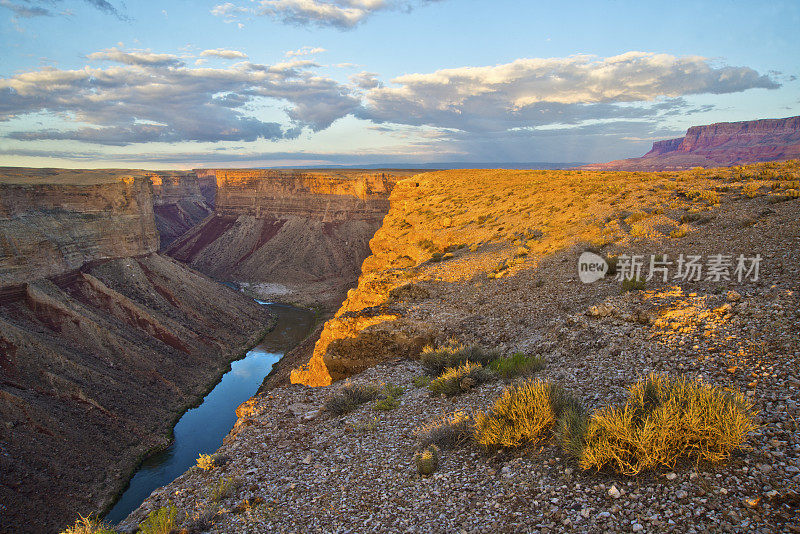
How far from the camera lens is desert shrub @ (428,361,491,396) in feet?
28.3

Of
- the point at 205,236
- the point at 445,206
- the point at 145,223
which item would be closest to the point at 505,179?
the point at 445,206

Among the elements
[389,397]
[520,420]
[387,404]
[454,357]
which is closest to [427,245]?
[454,357]

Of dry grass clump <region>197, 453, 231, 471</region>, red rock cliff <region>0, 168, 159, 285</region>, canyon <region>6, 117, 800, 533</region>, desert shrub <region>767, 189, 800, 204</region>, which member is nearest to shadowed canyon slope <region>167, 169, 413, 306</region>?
canyon <region>6, 117, 800, 533</region>

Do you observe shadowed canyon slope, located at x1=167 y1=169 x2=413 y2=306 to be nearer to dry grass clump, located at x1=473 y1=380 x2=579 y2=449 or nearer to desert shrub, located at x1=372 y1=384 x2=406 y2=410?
desert shrub, located at x1=372 y1=384 x2=406 y2=410

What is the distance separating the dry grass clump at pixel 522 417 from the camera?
589cm

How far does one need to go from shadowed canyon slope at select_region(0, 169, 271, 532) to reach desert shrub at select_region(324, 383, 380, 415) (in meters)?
15.2

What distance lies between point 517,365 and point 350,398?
12.6ft

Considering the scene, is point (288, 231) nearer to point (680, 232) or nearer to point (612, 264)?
point (612, 264)

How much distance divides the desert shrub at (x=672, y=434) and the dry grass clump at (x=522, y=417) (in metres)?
0.86

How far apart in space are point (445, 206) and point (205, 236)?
56481 millimetres

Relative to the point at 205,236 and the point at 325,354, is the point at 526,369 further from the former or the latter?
the point at 205,236

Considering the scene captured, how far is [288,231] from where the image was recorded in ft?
230

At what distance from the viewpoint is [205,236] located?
243ft

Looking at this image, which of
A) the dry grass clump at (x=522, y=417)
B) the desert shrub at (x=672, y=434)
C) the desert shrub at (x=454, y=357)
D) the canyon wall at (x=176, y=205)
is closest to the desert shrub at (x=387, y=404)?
the desert shrub at (x=454, y=357)
